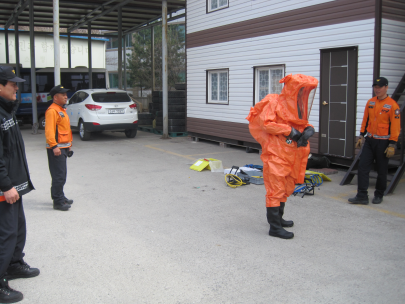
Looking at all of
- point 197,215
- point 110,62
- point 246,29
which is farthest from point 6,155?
point 110,62

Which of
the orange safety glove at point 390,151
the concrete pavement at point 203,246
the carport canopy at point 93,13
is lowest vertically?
the concrete pavement at point 203,246

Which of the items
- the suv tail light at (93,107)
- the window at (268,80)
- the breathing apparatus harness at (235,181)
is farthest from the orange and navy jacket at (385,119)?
the suv tail light at (93,107)

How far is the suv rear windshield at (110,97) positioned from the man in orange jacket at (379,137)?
980 cm

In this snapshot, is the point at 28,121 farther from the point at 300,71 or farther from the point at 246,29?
the point at 300,71

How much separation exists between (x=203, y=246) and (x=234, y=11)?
9232 mm

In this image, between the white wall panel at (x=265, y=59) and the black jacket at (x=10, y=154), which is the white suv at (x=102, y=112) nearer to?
the white wall panel at (x=265, y=59)

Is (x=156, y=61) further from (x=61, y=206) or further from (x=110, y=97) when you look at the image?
(x=61, y=206)

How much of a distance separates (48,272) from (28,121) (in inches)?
664

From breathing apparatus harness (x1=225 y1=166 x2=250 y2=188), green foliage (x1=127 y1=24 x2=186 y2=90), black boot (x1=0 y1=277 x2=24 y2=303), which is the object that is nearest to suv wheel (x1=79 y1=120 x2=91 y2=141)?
breathing apparatus harness (x1=225 y1=166 x2=250 y2=188)

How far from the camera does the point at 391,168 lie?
8.84m

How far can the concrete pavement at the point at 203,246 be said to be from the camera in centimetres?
372

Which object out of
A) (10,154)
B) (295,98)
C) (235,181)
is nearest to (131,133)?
(235,181)

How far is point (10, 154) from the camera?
3668 millimetres

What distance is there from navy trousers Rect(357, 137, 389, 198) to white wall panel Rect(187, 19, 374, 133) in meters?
2.02
